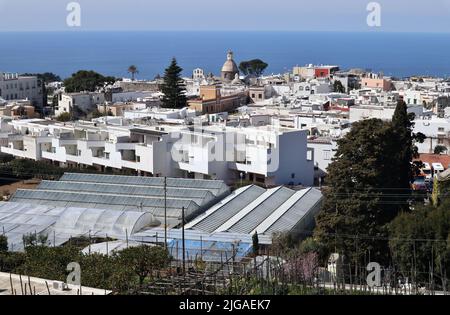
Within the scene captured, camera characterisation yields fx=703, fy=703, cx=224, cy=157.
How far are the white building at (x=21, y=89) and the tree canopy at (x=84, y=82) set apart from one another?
3.39 feet

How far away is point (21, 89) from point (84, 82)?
2232 millimetres

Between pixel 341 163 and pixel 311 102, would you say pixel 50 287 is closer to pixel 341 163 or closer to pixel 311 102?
pixel 341 163

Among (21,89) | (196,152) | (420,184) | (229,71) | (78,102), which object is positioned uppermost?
(229,71)

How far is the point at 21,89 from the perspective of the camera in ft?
78.8

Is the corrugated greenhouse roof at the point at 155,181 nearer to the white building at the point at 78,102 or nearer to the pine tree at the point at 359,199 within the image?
the pine tree at the point at 359,199

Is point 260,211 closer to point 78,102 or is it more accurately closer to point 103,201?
point 103,201

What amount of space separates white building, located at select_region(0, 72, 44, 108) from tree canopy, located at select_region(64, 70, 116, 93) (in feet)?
3.39

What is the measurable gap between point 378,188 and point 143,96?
54.1ft

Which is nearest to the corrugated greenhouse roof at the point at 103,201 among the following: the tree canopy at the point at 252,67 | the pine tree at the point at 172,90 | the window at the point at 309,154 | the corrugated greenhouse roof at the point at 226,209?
the corrugated greenhouse roof at the point at 226,209

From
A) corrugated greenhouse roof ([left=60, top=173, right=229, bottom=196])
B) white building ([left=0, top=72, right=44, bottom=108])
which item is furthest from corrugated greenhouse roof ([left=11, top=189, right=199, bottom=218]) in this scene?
white building ([left=0, top=72, right=44, bottom=108])

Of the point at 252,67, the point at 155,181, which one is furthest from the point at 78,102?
the point at 252,67

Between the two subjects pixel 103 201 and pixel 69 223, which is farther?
pixel 103 201

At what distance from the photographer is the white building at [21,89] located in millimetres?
23578

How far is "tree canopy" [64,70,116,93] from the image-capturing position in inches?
981
